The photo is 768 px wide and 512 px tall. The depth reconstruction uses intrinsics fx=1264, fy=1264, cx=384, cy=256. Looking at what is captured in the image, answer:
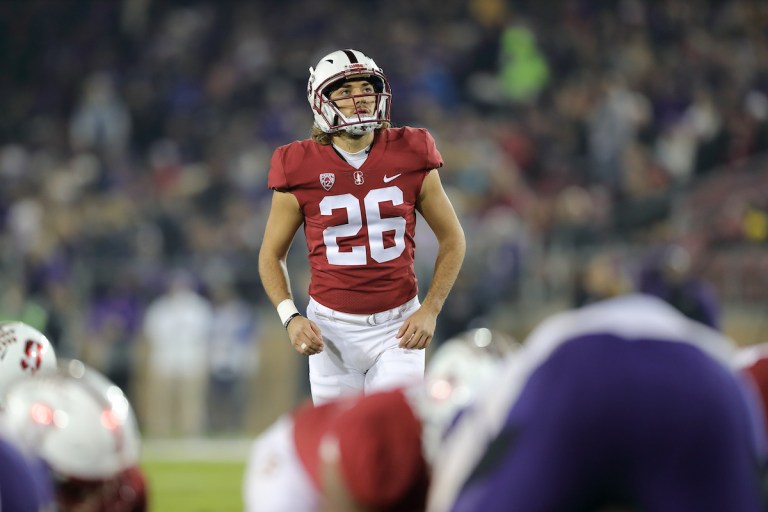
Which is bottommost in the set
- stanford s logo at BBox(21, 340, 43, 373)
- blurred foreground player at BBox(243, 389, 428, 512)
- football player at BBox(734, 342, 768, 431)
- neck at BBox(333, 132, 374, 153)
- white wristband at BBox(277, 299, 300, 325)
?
white wristband at BBox(277, 299, 300, 325)

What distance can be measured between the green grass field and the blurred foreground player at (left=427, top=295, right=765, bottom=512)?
5584 millimetres

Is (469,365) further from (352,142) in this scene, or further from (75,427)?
(75,427)

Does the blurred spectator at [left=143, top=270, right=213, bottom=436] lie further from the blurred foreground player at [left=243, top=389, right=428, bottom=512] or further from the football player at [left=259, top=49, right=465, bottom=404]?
the blurred foreground player at [left=243, top=389, right=428, bottom=512]

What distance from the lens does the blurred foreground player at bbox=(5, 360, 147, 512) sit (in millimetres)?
3336

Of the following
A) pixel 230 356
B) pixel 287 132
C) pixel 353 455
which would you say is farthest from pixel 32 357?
pixel 287 132

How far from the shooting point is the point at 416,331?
4.80 meters

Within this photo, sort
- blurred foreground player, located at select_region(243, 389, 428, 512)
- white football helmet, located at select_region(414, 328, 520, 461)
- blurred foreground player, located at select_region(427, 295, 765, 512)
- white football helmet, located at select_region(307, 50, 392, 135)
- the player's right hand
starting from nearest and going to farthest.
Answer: blurred foreground player, located at select_region(427, 295, 765, 512) → blurred foreground player, located at select_region(243, 389, 428, 512) → white football helmet, located at select_region(414, 328, 520, 461) → the player's right hand → white football helmet, located at select_region(307, 50, 392, 135)

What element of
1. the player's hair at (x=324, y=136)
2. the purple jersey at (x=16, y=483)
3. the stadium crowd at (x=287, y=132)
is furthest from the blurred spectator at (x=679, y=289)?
the purple jersey at (x=16, y=483)

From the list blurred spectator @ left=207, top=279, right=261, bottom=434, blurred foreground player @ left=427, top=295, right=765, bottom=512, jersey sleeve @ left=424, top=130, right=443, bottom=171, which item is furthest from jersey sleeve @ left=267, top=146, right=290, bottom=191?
blurred spectator @ left=207, top=279, right=261, bottom=434

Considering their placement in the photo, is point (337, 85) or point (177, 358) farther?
point (177, 358)

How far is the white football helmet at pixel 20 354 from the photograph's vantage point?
4.25 m

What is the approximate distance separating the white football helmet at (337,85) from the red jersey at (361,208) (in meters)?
0.11

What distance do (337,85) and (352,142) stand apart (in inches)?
9.1

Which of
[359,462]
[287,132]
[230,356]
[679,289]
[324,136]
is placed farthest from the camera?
[287,132]
